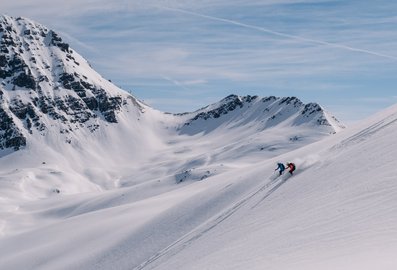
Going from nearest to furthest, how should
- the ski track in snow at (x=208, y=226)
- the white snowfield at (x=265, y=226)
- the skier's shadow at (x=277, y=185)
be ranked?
the white snowfield at (x=265, y=226) < the skier's shadow at (x=277, y=185) < the ski track in snow at (x=208, y=226)

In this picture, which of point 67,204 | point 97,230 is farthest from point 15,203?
point 97,230

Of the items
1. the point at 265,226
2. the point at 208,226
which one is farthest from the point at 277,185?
the point at 265,226

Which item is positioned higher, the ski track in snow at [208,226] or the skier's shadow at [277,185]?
the skier's shadow at [277,185]

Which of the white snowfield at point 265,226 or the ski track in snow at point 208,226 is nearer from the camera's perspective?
the white snowfield at point 265,226

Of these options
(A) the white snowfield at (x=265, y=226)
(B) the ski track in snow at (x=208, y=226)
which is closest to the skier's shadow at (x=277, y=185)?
(B) the ski track in snow at (x=208, y=226)

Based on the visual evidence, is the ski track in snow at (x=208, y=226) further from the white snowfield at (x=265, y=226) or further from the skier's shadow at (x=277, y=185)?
the white snowfield at (x=265, y=226)

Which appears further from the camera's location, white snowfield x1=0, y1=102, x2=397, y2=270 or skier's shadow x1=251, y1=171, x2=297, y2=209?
skier's shadow x1=251, y1=171, x2=297, y2=209

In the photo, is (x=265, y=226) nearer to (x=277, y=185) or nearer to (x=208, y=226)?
(x=277, y=185)

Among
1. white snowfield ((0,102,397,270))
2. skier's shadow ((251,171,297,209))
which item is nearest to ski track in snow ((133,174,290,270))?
skier's shadow ((251,171,297,209))

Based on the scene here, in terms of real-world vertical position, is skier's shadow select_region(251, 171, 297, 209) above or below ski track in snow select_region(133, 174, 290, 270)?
above

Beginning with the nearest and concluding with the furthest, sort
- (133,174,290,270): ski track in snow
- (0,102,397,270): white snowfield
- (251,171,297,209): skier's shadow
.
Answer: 1. (0,102,397,270): white snowfield
2. (251,171,297,209): skier's shadow
3. (133,174,290,270): ski track in snow

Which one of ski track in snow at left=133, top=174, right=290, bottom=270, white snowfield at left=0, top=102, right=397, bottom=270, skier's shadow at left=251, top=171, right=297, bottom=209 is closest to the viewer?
white snowfield at left=0, top=102, right=397, bottom=270

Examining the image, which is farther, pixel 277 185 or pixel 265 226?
pixel 277 185

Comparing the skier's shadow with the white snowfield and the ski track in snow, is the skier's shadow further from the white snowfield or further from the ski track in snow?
the white snowfield
